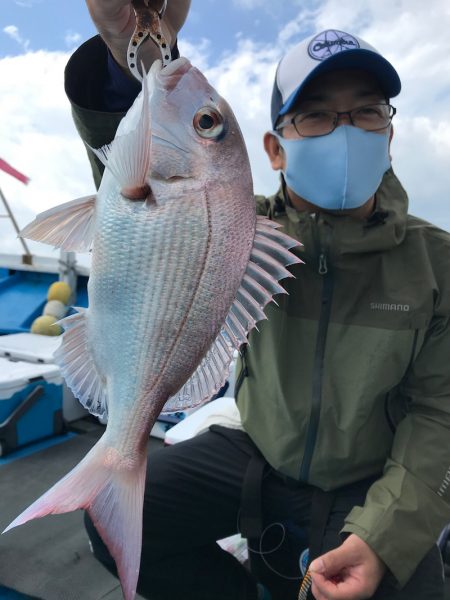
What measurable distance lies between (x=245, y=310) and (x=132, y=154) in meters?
0.50

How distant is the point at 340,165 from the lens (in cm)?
183

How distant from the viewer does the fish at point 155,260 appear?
4.09ft

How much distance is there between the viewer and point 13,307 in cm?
607

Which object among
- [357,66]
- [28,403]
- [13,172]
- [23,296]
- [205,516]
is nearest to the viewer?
[357,66]

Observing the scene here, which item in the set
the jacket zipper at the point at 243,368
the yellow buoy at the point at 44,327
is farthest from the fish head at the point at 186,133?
the yellow buoy at the point at 44,327

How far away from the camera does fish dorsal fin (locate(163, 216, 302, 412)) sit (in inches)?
52.4

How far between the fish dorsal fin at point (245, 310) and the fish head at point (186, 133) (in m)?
0.19

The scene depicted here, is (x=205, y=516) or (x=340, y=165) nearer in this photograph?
(x=340, y=165)

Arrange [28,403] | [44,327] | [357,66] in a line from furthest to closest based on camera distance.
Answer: [44,327] → [28,403] → [357,66]

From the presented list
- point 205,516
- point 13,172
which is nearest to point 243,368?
point 205,516

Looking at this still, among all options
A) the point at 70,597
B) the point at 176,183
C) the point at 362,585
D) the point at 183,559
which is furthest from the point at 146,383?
the point at 70,597

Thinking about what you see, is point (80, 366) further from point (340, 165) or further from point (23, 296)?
point (23, 296)

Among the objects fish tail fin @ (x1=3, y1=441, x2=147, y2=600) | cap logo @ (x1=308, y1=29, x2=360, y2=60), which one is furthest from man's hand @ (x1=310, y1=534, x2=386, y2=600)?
cap logo @ (x1=308, y1=29, x2=360, y2=60)

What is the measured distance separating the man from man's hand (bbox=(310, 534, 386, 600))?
7 cm
